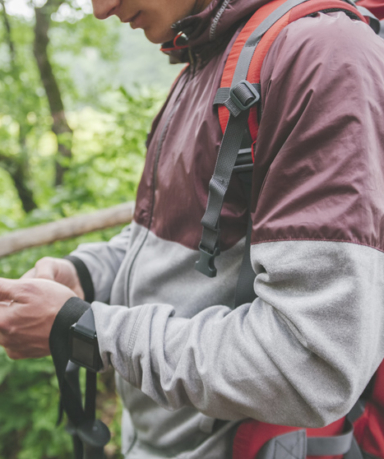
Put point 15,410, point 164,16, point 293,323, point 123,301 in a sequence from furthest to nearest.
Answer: point 15,410 → point 123,301 → point 164,16 → point 293,323

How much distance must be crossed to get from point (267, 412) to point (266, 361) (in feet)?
0.44

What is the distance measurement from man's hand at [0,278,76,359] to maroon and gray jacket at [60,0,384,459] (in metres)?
0.15

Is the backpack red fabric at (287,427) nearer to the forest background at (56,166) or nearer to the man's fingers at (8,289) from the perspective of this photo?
the man's fingers at (8,289)

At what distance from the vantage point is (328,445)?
104 centimetres

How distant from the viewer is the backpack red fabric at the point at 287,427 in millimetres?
857

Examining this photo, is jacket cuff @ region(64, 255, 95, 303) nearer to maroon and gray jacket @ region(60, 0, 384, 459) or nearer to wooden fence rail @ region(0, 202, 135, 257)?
maroon and gray jacket @ region(60, 0, 384, 459)

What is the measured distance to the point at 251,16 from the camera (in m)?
1.00

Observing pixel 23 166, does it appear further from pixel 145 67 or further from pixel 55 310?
pixel 145 67

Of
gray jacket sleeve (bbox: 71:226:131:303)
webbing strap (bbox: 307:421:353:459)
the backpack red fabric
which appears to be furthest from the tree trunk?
webbing strap (bbox: 307:421:353:459)

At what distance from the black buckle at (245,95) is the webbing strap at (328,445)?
0.93 metres

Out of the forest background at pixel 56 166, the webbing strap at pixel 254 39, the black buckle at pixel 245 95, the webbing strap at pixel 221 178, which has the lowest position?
the forest background at pixel 56 166

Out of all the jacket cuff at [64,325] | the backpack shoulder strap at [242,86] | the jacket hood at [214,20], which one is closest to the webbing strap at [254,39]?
the backpack shoulder strap at [242,86]

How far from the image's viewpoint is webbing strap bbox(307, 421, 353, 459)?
1.04 m

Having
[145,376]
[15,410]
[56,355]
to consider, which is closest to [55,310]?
[56,355]
